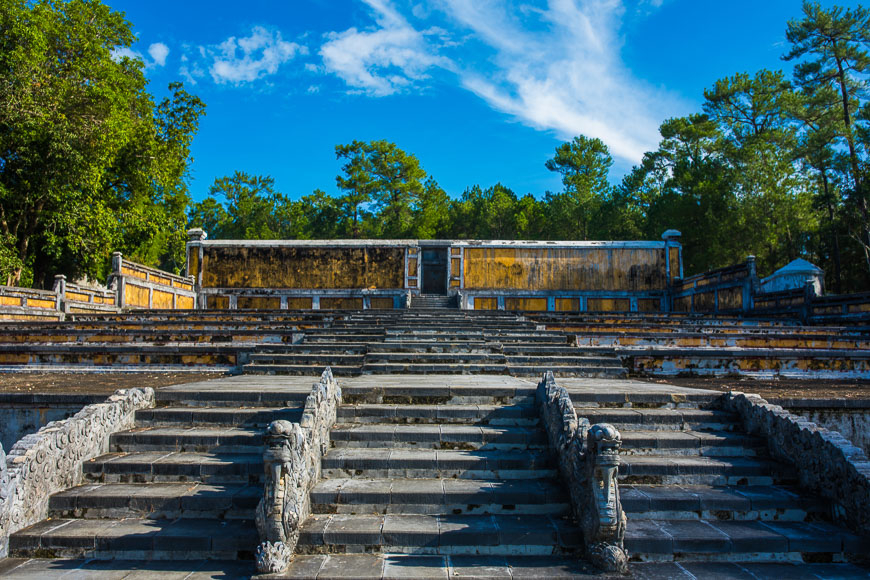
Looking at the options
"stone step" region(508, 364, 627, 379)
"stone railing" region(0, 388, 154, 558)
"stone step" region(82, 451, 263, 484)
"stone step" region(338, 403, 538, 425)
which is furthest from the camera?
"stone step" region(508, 364, 627, 379)

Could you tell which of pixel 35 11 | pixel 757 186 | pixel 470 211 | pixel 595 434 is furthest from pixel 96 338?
pixel 470 211

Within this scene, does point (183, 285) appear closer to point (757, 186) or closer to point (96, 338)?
point (96, 338)

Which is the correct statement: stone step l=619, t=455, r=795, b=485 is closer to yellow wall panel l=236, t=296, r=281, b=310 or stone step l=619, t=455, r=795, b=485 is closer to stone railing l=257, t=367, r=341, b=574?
stone railing l=257, t=367, r=341, b=574

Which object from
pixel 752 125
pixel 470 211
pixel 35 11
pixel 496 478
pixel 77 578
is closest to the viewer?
pixel 77 578

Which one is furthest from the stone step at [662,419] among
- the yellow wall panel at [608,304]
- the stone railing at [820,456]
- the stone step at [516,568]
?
the yellow wall panel at [608,304]

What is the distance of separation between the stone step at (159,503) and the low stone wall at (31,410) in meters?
1.82

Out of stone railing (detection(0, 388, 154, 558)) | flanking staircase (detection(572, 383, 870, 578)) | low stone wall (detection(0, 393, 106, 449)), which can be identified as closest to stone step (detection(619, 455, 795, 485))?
flanking staircase (detection(572, 383, 870, 578))

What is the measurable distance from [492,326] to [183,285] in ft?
47.9

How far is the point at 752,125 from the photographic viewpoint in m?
29.6

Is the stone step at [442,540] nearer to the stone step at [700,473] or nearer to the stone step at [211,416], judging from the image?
the stone step at [700,473]

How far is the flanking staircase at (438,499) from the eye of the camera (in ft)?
12.4

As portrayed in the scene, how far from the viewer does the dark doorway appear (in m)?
20.9

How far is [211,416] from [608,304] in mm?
17718

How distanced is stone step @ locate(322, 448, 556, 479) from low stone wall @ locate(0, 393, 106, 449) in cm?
339
